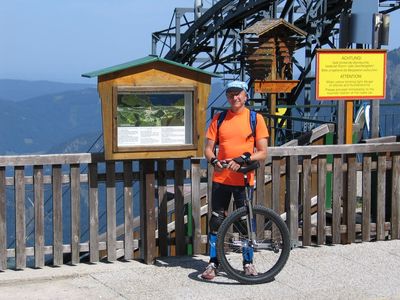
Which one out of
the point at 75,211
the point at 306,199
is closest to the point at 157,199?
the point at 75,211

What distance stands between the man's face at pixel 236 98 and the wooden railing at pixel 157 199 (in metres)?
1.11

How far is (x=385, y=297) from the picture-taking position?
21.4 feet

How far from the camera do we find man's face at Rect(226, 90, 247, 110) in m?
6.76

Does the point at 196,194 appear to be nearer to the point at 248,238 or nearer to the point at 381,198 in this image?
the point at 248,238

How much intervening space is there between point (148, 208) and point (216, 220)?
33.7 inches

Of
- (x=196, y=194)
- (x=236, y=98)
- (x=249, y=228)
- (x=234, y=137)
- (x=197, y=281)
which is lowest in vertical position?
(x=197, y=281)

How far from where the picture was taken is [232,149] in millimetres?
6832

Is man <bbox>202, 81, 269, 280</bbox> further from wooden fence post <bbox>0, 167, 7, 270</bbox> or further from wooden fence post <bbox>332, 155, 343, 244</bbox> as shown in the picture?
wooden fence post <bbox>0, 167, 7, 270</bbox>

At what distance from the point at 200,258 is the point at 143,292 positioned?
1338 mm

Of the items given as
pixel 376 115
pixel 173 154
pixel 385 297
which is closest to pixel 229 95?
pixel 173 154

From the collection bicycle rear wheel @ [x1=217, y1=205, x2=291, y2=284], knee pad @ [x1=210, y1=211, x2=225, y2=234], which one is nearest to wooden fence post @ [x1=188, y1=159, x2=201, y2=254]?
bicycle rear wheel @ [x1=217, y1=205, x2=291, y2=284]

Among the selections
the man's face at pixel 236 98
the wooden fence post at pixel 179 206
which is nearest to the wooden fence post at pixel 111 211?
the wooden fence post at pixel 179 206

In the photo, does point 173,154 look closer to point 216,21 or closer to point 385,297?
point 385,297

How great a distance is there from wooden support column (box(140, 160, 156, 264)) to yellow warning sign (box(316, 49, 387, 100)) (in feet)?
8.14
